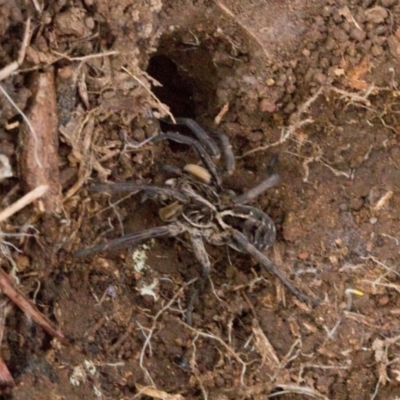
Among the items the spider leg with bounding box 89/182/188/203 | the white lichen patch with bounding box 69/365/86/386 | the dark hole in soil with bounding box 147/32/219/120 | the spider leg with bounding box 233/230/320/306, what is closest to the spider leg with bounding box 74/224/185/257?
the spider leg with bounding box 89/182/188/203

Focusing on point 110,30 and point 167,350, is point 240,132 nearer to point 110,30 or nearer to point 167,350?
point 110,30

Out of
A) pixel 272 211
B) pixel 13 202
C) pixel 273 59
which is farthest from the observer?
pixel 272 211

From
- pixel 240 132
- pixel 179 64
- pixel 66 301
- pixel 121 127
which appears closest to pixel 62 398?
pixel 66 301

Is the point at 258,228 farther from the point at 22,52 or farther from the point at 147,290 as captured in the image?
the point at 22,52

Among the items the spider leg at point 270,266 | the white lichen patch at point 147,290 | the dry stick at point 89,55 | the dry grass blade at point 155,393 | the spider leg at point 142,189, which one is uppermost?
the dry stick at point 89,55

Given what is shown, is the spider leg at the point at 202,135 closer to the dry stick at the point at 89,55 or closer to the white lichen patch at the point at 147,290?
the dry stick at the point at 89,55

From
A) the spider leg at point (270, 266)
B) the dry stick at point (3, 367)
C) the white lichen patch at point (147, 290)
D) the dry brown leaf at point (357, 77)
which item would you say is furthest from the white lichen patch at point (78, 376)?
the dry brown leaf at point (357, 77)
